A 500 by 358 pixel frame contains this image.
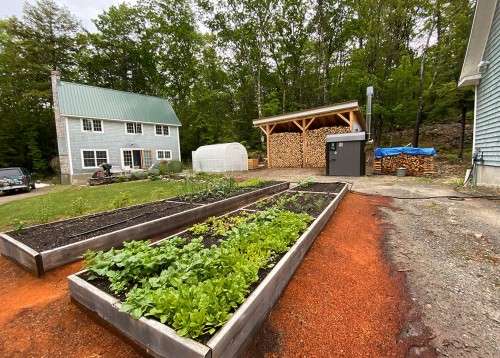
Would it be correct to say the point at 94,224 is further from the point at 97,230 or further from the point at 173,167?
the point at 173,167

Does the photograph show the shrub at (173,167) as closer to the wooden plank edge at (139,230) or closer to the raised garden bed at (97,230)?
the raised garden bed at (97,230)

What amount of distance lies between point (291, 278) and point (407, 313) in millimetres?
1081

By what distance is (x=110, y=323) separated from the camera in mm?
1979

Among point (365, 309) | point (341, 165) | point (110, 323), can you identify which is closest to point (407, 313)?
point (365, 309)

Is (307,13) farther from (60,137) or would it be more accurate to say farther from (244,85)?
(60,137)

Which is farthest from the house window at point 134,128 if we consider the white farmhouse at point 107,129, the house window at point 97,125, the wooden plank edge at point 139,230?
the wooden plank edge at point 139,230

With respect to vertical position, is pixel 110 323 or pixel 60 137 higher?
pixel 60 137

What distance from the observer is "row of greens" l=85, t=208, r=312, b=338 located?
5.38ft

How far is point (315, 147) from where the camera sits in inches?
571

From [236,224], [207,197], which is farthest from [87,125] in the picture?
[236,224]

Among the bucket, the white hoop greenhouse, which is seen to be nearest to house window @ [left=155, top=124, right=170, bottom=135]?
the white hoop greenhouse

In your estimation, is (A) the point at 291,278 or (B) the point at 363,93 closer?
(A) the point at 291,278

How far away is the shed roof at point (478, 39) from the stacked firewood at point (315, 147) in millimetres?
6078

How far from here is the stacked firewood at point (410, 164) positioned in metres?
11.0
